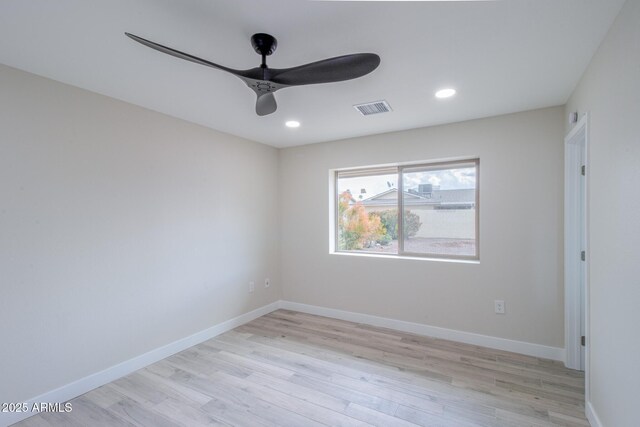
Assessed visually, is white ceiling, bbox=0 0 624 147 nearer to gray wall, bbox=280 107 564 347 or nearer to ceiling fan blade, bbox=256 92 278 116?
ceiling fan blade, bbox=256 92 278 116

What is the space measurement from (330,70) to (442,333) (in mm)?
2987

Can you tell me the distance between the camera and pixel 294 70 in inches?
60.6

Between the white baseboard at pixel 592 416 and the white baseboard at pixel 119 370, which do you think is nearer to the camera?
the white baseboard at pixel 592 416

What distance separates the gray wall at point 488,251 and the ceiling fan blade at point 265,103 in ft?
6.38

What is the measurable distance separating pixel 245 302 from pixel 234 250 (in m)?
0.71

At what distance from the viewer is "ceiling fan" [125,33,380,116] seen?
1.42 metres

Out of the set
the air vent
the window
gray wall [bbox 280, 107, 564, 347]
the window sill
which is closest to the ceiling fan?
the air vent

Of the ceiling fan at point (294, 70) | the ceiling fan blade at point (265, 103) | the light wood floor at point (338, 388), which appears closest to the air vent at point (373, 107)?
the ceiling fan blade at point (265, 103)

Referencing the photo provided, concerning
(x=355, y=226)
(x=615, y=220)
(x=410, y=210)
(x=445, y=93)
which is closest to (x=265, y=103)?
(x=445, y=93)

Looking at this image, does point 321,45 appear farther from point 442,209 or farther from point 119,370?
point 119,370

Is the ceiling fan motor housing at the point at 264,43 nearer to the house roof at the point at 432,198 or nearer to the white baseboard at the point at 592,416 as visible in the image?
the house roof at the point at 432,198

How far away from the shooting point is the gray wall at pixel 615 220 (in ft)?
4.37

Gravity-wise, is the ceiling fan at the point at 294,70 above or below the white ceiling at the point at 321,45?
below

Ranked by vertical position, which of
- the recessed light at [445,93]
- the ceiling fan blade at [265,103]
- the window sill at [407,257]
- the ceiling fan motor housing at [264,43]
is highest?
the recessed light at [445,93]
